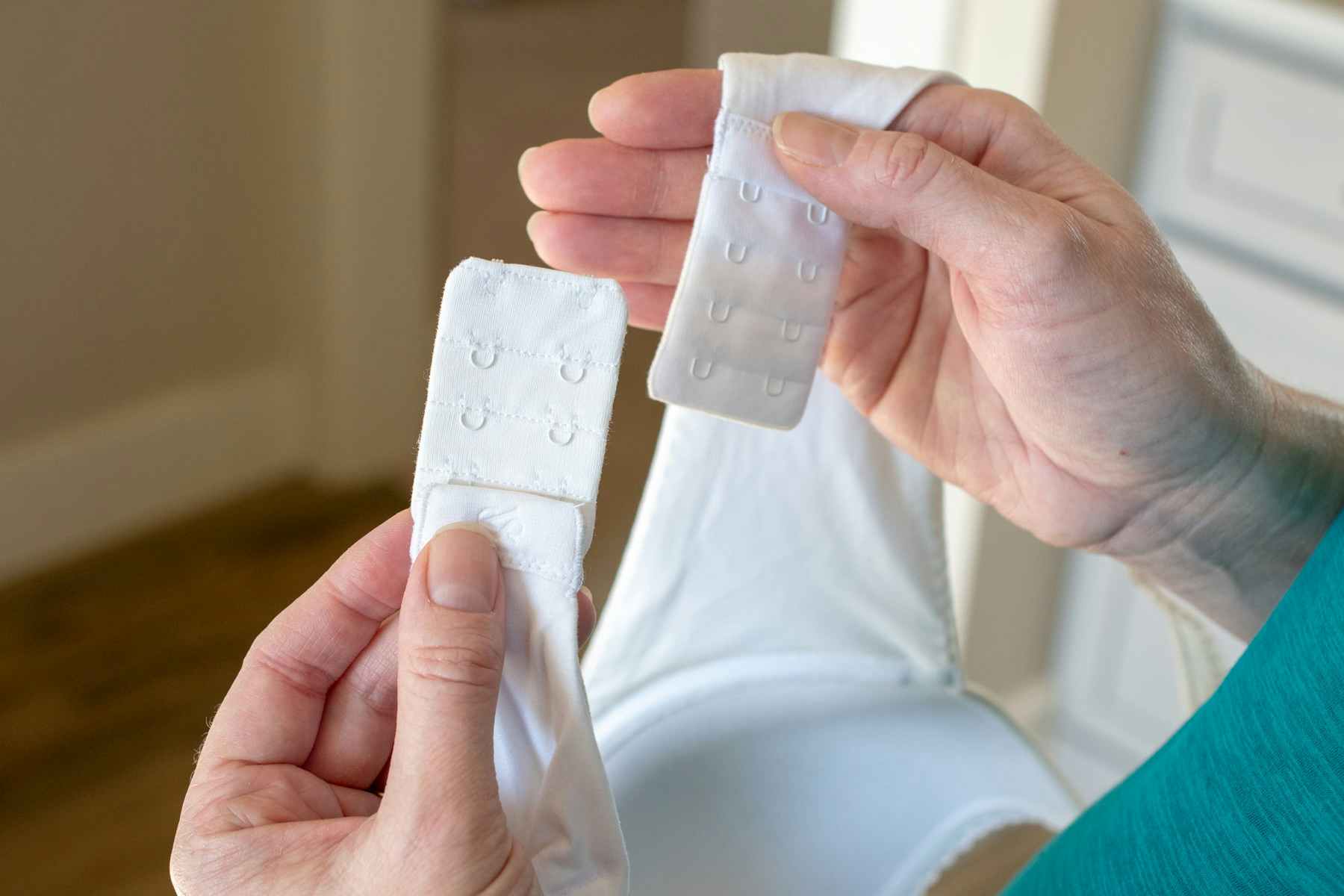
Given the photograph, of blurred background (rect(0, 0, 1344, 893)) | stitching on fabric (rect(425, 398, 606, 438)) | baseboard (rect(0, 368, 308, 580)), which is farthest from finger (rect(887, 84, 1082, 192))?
baseboard (rect(0, 368, 308, 580))

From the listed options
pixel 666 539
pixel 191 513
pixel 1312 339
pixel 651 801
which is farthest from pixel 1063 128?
pixel 191 513

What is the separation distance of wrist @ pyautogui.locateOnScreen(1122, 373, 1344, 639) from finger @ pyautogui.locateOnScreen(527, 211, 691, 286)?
0.28m

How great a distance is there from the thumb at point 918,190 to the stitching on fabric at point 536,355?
14cm

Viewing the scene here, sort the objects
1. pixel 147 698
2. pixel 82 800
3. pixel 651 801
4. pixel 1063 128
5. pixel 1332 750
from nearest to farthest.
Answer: pixel 1332 750, pixel 651 801, pixel 1063 128, pixel 82 800, pixel 147 698

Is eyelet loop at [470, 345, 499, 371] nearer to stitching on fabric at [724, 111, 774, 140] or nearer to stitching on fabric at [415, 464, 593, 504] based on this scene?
stitching on fabric at [415, 464, 593, 504]

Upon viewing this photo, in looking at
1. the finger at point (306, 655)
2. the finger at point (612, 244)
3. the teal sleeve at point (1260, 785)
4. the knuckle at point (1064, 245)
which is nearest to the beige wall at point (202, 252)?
the finger at point (612, 244)

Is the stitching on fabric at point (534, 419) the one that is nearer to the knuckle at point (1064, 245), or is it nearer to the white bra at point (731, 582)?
the white bra at point (731, 582)

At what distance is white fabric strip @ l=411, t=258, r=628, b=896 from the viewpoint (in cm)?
58

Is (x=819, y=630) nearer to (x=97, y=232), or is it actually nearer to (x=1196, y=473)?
(x=1196, y=473)

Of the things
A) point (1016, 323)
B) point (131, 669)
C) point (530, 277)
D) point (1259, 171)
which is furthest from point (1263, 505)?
point (131, 669)

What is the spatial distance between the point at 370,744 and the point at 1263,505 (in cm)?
44

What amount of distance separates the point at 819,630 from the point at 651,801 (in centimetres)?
14

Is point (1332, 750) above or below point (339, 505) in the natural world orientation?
above

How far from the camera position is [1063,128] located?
1239mm
